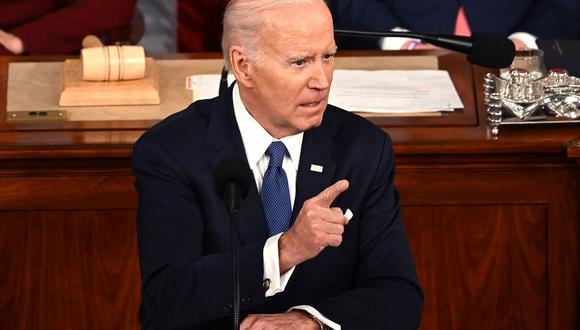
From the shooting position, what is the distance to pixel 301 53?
255 cm

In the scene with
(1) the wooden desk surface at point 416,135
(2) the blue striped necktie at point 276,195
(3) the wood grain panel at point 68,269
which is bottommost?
(3) the wood grain panel at point 68,269

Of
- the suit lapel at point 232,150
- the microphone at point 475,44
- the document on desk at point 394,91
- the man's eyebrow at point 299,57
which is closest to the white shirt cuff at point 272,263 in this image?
the suit lapel at point 232,150

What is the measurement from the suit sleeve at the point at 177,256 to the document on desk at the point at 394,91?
922 millimetres

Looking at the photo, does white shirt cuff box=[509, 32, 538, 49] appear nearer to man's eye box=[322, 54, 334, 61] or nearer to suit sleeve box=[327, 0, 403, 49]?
suit sleeve box=[327, 0, 403, 49]

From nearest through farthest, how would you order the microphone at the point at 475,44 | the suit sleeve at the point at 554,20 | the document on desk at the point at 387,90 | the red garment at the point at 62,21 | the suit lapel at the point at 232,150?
the suit lapel at the point at 232,150
the microphone at the point at 475,44
the document on desk at the point at 387,90
the red garment at the point at 62,21
the suit sleeve at the point at 554,20

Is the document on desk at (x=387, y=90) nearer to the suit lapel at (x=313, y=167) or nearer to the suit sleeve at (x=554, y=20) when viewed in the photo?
the suit lapel at (x=313, y=167)

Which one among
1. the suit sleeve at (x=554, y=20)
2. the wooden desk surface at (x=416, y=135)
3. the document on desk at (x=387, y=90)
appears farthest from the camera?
the suit sleeve at (x=554, y=20)

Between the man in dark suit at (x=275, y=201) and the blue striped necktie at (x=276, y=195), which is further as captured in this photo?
the blue striped necktie at (x=276, y=195)

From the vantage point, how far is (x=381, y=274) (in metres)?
2.69

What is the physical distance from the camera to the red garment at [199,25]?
532 centimetres

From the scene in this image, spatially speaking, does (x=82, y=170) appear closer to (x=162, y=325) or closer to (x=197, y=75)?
(x=197, y=75)

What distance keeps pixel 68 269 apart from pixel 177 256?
30.9 inches

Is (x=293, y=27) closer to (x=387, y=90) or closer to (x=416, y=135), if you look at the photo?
(x=416, y=135)

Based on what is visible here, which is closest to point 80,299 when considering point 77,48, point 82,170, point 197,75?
point 82,170
